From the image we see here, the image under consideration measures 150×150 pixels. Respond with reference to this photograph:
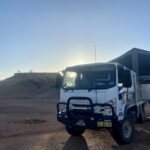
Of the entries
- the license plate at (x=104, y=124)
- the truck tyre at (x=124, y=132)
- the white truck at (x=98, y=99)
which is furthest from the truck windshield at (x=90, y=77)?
the truck tyre at (x=124, y=132)

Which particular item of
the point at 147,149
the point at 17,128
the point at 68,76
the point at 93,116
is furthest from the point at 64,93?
the point at 17,128

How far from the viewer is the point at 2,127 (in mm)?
14500

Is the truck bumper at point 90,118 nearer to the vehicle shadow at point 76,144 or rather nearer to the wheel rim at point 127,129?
the vehicle shadow at point 76,144

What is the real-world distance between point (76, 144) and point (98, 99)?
1955 millimetres

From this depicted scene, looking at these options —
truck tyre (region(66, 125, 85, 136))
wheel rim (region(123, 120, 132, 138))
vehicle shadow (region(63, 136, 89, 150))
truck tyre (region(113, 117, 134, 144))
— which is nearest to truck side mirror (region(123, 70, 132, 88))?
truck tyre (region(113, 117, 134, 144))

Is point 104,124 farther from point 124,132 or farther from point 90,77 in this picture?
point 90,77

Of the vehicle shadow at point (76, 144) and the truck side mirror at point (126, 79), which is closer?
the vehicle shadow at point (76, 144)

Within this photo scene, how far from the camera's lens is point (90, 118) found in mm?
10148

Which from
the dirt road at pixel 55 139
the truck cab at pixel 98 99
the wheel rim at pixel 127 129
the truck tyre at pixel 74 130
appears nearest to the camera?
the truck cab at pixel 98 99

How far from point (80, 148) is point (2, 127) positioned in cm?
557

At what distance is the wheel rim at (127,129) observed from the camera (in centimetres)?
1075

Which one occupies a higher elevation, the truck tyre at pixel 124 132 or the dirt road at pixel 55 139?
the truck tyre at pixel 124 132

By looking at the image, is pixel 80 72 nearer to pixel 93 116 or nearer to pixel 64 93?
pixel 64 93

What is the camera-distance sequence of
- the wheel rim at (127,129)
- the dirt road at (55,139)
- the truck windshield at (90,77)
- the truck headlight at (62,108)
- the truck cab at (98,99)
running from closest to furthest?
the truck cab at (98,99)
the truck windshield at (90,77)
the dirt road at (55,139)
the wheel rim at (127,129)
the truck headlight at (62,108)
